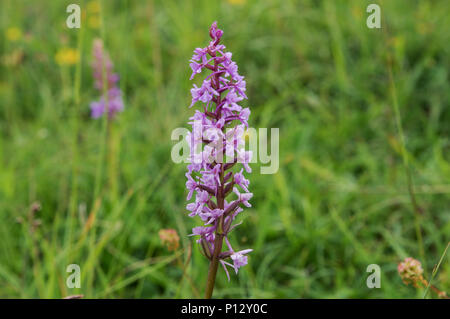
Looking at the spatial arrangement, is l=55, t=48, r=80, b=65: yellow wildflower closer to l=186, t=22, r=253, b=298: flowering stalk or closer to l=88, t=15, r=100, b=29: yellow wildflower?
l=88, t=15, r=100, b=29: yellow wildflower

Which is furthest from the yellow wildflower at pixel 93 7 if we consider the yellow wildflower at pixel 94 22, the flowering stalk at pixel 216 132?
the flowering stalk at pixel 216 132

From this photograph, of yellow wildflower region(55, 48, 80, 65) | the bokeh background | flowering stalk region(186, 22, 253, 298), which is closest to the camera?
flowering stalk region(186, 22, 253, 298)

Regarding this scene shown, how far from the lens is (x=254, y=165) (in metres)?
3.98

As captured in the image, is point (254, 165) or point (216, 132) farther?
point (254, 165)

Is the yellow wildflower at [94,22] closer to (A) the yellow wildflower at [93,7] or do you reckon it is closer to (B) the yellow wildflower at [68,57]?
(A) the yellow wildflower at [93,7]

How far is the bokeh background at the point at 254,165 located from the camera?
299 cm

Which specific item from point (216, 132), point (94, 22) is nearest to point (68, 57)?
point (94, 22)

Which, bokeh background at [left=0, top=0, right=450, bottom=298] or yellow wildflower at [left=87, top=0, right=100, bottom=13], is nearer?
bokeh background at [left=0, top=0, right=450, bottom=298]

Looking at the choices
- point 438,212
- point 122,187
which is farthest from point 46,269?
point 438,212

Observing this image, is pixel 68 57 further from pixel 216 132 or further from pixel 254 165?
pixel 216 132

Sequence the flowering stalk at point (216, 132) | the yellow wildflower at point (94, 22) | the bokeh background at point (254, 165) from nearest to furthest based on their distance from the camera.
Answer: the flowering stalk at point (216, 132) → the bokeh background at point (254, 165) → the yellow wildflower at point (94, 22)

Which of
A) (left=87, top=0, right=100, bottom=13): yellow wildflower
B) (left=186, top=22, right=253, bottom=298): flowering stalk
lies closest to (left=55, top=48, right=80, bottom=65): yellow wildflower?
(left=87, top=0, right=100, bottom=13): yellow wildflower

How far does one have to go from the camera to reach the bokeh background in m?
2.99
